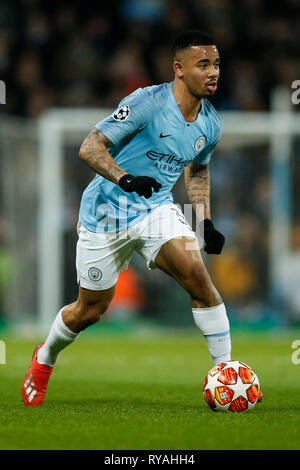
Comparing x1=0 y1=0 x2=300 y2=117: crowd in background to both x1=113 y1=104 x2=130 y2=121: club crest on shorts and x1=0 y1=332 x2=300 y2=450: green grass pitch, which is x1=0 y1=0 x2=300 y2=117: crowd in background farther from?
x1=113 y1=104 x2=130 y2=121: club crest on shorts

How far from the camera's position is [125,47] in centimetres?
1599

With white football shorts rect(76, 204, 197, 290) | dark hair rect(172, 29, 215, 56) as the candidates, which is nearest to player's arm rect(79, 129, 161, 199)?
white football shorts rect(76, 204, 197, 290)

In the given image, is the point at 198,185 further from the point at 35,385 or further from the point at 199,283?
the point at 35,385

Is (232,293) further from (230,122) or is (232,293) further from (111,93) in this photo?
(111,93)

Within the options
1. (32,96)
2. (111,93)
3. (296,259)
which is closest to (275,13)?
(111,93)

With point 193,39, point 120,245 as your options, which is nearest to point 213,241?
point 120,245

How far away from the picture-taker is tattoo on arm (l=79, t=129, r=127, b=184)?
530 cm

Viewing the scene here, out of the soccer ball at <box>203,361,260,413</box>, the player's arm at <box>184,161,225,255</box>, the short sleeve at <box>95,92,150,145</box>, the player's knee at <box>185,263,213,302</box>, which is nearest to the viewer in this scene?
the soccer ball at <box>203,361,260,413</box>

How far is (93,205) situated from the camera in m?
5.89

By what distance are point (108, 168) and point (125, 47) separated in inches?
436

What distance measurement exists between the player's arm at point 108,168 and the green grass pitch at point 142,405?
4.24 feet

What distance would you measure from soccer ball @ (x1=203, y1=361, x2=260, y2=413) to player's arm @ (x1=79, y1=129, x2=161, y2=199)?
1149 millimetres

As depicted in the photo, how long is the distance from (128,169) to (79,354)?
15.2ft

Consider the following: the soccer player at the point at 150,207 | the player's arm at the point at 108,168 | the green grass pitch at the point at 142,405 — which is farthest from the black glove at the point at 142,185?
the green grass pitch at the point at 142,405
